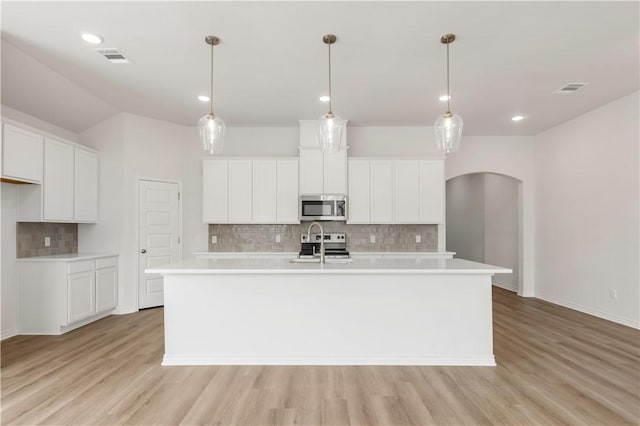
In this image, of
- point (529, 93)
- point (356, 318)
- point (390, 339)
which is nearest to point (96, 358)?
point (356, 318)

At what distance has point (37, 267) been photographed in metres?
4.29

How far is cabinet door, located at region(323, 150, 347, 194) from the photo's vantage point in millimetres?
5543

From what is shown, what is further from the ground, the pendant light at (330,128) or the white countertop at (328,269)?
the pendant light at (330,128)

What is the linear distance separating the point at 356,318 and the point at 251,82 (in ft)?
9.21

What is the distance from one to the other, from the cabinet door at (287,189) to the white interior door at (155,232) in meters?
1.68

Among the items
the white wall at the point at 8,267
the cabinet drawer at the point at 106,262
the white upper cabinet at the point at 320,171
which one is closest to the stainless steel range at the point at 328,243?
the white upper cabinet at the point at 320,171

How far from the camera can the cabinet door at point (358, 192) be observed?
5648 mm

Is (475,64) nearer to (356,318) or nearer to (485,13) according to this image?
(485,13)

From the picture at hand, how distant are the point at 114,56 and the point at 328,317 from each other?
10.6 feet

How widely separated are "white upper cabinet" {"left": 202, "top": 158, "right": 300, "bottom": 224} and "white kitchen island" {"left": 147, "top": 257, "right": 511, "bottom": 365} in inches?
92.2

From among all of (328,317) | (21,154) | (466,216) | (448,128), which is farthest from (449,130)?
(466,216)

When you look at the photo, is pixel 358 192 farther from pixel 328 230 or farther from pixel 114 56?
pixel 114 56

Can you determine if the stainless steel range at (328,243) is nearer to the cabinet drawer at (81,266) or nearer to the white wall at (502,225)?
the cabinet drawer at (81,266)

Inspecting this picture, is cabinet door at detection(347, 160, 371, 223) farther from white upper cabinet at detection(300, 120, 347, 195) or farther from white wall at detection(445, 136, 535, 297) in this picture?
white wall at detection(445, 136, 535, 297)
